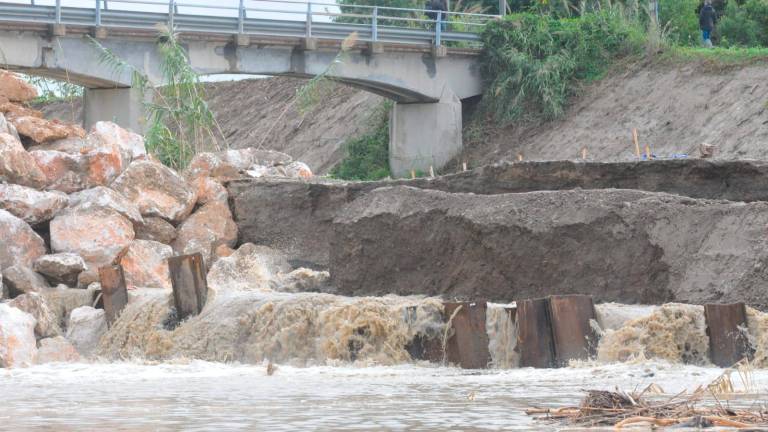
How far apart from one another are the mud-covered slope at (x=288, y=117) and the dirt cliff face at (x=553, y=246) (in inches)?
1152

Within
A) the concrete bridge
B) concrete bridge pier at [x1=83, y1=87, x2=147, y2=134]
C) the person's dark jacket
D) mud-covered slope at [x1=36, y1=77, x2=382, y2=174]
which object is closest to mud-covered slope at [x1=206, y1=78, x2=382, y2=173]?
mud-covered slope at [x1=36, y1=77, x2=382, y2=174]

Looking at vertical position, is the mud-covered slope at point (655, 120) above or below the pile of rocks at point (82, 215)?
above

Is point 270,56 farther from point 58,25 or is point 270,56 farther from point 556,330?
point 556,330

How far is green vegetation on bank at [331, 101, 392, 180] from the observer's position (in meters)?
42.2

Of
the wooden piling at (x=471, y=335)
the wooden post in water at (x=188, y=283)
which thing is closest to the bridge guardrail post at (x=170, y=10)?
the wooden post in water at (x=188, y=283)

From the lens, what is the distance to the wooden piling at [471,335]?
38.1 ft

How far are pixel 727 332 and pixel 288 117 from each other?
40949mm

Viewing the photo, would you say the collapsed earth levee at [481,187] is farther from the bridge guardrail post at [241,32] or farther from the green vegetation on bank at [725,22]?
the green vegetation on bank at [725,22]

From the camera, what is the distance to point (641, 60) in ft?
132

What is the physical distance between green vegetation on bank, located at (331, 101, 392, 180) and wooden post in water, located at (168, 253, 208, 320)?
27.2 meters

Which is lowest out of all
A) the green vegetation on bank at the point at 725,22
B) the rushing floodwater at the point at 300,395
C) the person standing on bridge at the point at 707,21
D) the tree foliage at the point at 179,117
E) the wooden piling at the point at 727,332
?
the rushing floodwater at the point at 300,395

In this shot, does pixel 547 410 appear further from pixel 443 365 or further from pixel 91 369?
pixel 91 369

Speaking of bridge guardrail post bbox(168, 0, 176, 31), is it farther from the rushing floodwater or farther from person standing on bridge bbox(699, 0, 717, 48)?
the rushing floodwater

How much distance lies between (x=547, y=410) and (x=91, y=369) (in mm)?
6593
